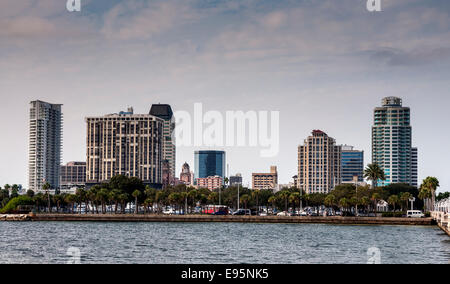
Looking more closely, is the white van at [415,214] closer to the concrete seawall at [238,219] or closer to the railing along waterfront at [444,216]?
the concrete seawall at [238,219]

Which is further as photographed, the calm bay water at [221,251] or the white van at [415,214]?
the white van at [415,214]

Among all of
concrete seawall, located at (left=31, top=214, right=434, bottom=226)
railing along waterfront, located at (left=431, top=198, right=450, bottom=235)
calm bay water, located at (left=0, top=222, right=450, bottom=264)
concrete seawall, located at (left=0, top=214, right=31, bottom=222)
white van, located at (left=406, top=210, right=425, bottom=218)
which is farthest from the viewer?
concrete seawall, located at (left=0, top=214, right=31, bottom=222)

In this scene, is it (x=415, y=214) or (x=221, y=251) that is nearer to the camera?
(x=221, y=251)

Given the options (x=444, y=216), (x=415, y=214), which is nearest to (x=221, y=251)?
(x=444, y=216)

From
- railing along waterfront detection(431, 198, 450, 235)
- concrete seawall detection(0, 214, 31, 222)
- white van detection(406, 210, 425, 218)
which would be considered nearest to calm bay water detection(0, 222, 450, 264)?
railing along waterfront detection(431, 198, 450, 235)

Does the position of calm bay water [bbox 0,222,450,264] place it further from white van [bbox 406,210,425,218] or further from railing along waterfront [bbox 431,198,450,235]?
white van [bbox 406,210,425,218]

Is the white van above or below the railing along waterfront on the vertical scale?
below

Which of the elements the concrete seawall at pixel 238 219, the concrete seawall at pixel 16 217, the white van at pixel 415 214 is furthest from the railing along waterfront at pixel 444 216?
the concrete seawall at pixel 16 217

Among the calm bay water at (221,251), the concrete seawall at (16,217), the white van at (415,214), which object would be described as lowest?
the concrete seawall at (16,217)

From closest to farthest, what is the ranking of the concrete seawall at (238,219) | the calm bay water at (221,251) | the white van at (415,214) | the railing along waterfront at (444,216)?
1. the calm bay water at (221,251)
2. the railing along waterfront at (444,216)
3. the concrete seawall at (238,219)
4. the white van at (415,214)

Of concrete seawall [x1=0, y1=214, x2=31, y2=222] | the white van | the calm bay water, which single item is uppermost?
the calm bay water

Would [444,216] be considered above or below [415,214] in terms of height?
above

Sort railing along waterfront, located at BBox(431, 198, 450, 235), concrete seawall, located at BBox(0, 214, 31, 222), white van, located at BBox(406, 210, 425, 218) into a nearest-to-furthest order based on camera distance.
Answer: railing along waterfront, located at BBox(431, 198, 450, 235) → white van, located at BBox(406, 210, 425, 218) → concrete seawall, located at BBox(0, 214, 31, 222)

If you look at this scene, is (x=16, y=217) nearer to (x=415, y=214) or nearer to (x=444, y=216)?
(x=415, y=214)
